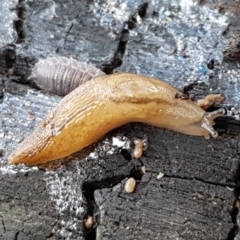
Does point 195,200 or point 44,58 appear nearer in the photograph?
point 195,200

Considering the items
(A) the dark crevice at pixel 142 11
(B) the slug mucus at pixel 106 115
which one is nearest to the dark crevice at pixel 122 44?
(A) the dark crevice at pixel 142 11

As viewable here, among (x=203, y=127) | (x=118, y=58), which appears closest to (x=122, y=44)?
(x=118, y=58)

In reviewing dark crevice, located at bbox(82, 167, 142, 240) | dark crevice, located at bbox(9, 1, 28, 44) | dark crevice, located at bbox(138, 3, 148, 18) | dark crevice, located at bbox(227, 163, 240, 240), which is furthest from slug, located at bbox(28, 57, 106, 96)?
dark crevice, located at bbox(227, 163, 240, 240)

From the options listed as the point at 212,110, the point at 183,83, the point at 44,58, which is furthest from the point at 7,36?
the point at 212,110

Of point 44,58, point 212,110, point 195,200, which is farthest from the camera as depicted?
point 44,58

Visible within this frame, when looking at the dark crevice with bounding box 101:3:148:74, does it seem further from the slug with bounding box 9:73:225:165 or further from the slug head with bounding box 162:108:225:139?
the slug head with bounding box 162:108:225:139

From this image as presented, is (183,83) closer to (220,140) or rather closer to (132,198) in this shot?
(220,140)

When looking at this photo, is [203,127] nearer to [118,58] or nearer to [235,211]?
[235,211]
